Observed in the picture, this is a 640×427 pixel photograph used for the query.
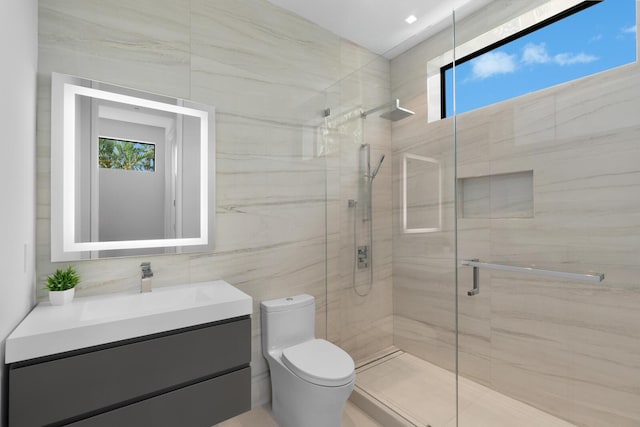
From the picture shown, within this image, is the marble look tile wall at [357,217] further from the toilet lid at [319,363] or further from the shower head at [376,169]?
the toilet lid at [319,363]

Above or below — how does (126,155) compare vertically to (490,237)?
above

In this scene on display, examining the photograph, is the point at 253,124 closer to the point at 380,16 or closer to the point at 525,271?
the point at 380,16

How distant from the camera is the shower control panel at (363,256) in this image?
2254 mm

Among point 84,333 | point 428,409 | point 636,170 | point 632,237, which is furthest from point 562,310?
point 84,333

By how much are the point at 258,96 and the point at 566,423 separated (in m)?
2.75

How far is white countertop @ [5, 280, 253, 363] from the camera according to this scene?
1.05 m

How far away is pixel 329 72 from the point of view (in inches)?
95.3

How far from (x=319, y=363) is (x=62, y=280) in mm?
1297

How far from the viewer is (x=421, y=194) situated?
1956 millimetres

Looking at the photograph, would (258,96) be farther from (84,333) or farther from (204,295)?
(84,333)

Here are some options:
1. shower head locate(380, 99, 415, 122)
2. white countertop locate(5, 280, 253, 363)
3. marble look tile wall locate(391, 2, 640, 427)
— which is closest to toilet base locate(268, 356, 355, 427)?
white countertop locate(5, 280, 253, 363)

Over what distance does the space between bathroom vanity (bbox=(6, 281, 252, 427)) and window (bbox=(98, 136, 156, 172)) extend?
2.23 ft

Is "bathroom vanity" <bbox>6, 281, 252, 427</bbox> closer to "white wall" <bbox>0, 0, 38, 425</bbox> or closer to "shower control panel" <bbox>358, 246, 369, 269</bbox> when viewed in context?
"white wall" <bbox>0, 0, 38, 425</bbox>

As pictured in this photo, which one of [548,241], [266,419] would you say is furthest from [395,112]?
[266,419]
